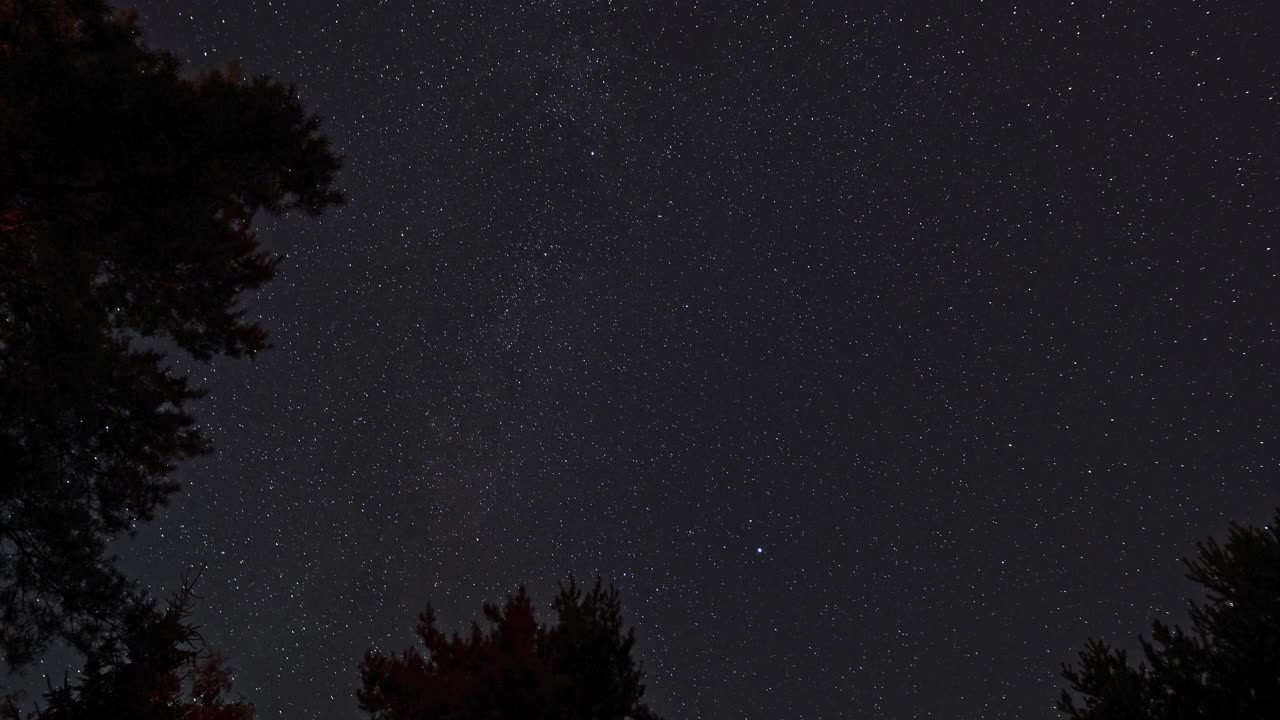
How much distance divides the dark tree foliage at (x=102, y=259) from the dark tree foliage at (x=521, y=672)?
3451 mm

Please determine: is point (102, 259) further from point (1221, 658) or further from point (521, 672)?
point (1221, 658)

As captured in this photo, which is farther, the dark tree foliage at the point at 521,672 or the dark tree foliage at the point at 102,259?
the dark tree foliage at the point at 521,672

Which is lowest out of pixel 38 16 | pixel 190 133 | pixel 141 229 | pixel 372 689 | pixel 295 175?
pixel 372 689

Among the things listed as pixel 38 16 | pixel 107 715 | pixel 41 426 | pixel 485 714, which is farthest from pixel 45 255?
pixel 485 714

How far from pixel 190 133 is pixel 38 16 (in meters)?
1.27

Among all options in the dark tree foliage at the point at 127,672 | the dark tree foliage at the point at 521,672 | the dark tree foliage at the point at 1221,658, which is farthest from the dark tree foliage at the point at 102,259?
the dark tree foliage at the point at 1221,658

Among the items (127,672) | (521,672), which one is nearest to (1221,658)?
(521,672)

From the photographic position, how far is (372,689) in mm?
8711

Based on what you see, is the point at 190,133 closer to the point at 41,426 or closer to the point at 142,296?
the point at 142,296

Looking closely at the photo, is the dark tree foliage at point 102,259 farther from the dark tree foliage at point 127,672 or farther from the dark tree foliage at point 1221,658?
the dark tree foliage at point 1221,658

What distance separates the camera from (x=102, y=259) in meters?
5.89

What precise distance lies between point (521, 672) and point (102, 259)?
5.49 m

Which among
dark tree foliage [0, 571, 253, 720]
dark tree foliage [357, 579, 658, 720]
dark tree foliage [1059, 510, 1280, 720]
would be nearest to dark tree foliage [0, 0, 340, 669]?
dark tree foliage [0, 571, 253, 720]

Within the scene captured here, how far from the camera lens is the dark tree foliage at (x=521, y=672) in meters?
7.11
